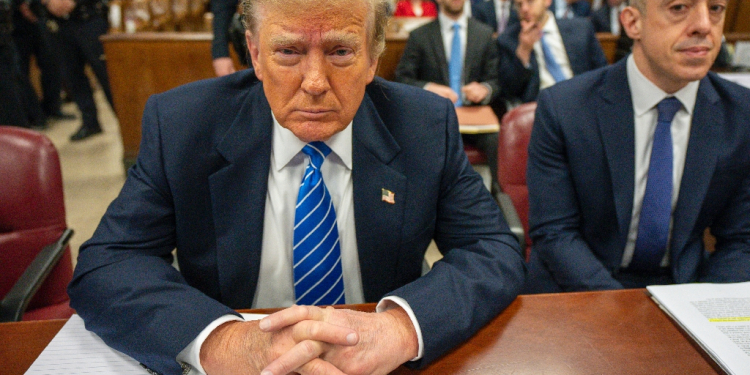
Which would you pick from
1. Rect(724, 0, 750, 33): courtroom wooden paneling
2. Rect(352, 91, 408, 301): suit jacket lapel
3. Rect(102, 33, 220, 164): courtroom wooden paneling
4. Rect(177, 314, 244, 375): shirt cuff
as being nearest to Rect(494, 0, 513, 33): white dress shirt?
Rect(724, 0, 750, 33): courtroom wooden paneling

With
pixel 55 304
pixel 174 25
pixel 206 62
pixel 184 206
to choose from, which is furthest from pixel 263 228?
pixel 174 25

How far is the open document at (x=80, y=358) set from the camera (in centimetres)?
91

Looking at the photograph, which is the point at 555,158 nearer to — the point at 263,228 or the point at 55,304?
the point at 263,228

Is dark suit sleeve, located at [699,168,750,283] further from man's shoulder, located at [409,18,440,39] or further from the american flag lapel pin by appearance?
man's shoulder, located at [409,18,440,39]

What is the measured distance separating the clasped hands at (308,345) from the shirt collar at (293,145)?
0.41 m

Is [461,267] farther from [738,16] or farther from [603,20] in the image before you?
[738,16]

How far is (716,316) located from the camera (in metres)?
1.02

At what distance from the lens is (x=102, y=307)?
1016 mm

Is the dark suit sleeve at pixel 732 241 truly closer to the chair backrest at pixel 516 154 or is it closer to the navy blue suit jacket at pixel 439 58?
A: the chair backrest at pixel 516 154

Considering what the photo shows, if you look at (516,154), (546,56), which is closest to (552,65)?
(546,56)

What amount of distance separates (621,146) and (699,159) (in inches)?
7.6

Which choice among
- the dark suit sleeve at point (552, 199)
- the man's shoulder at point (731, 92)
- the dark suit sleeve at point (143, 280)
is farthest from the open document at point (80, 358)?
the man's shoulder at point (731, 92)

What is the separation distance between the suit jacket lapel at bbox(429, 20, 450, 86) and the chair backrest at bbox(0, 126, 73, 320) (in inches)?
90.4

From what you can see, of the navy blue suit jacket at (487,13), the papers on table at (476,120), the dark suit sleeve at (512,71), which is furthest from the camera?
the navy blue suit jacket at (487,13)
